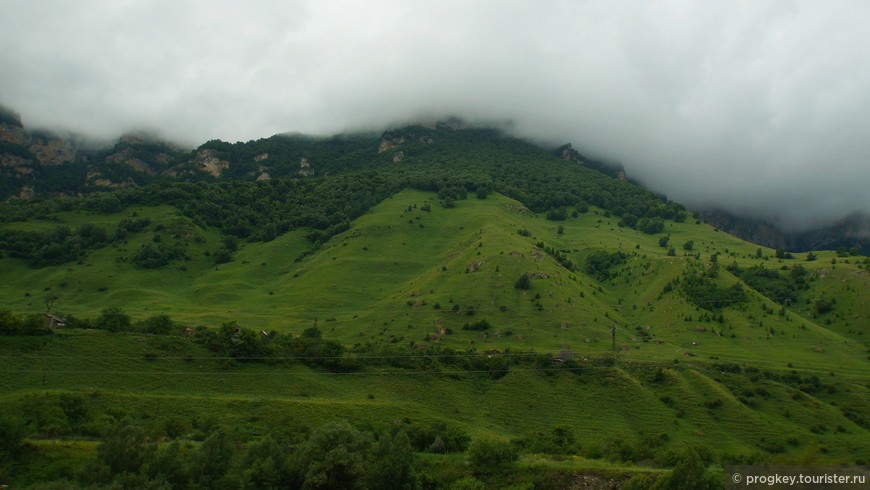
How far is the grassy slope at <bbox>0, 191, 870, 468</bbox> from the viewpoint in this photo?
8586cm

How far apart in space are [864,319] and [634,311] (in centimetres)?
5301

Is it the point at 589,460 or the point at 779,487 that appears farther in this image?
the point at 589,460

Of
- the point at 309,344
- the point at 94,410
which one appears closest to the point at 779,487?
the point at 94,410

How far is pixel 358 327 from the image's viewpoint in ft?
454

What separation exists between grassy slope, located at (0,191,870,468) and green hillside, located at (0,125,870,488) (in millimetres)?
452

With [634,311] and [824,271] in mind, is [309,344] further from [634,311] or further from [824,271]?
[824,271]

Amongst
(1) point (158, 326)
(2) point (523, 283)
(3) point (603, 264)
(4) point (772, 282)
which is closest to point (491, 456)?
(1) point (158, 326)

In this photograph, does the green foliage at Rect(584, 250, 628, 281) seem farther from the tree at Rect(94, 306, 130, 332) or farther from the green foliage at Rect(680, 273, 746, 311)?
the tree at Rect(94, 306, 130, 332)

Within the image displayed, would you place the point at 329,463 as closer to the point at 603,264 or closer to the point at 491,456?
the point at 491,456

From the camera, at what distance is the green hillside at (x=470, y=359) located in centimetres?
7379

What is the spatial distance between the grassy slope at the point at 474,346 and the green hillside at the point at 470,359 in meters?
0.45

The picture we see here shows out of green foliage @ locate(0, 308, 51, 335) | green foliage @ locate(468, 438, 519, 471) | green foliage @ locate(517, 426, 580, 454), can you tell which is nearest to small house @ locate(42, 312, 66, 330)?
green foliage @ locate(0, 308, 51, 335)

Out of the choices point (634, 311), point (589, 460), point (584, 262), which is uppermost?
point (584, 262)

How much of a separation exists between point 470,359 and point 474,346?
51.2ft
